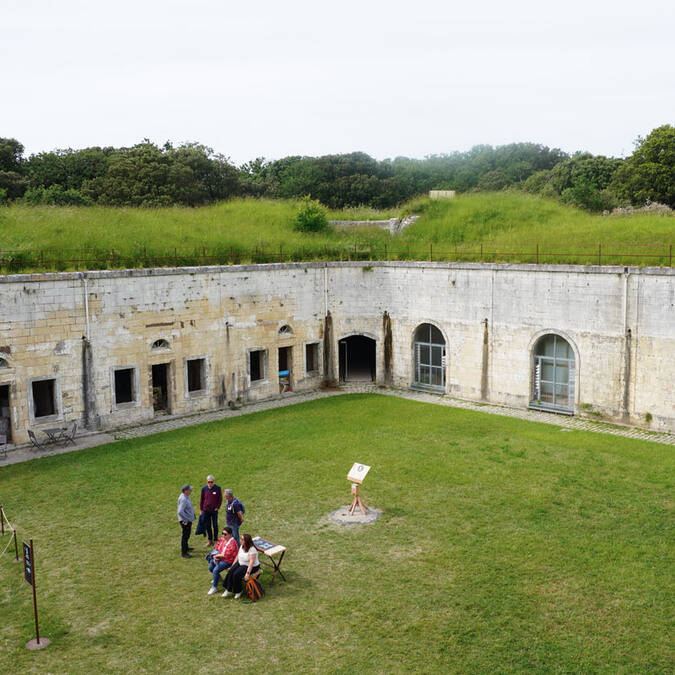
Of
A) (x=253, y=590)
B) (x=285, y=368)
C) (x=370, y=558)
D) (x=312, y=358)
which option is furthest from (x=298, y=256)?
(x=253, y=590)

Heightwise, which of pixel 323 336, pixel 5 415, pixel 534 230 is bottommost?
pixel 5 415

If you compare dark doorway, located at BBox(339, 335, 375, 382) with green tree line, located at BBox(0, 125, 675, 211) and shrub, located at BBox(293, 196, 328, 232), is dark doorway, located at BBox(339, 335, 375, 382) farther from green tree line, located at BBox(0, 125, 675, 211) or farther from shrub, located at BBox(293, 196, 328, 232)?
green tree line, located at BBox(0, 125, 675, 211)

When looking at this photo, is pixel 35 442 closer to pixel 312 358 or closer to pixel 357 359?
pixel 312 358

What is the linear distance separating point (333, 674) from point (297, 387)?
17.7 metres

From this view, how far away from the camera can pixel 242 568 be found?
37.9ft

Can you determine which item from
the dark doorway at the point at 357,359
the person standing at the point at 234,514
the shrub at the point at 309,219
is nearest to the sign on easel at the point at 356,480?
the person standing at the point at 234,514

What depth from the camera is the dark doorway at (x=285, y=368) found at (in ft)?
87.1

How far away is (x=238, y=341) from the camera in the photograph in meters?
24.8

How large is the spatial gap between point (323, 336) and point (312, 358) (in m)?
0.97

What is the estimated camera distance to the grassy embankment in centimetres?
2372

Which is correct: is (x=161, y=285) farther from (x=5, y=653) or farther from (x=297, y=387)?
(x=5, y=653)

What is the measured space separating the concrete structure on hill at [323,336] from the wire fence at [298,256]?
1190mm

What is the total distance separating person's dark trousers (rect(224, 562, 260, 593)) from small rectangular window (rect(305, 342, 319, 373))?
16236 millimetres

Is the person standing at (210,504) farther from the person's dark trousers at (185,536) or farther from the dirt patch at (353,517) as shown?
the dirt patch at (353,517)
